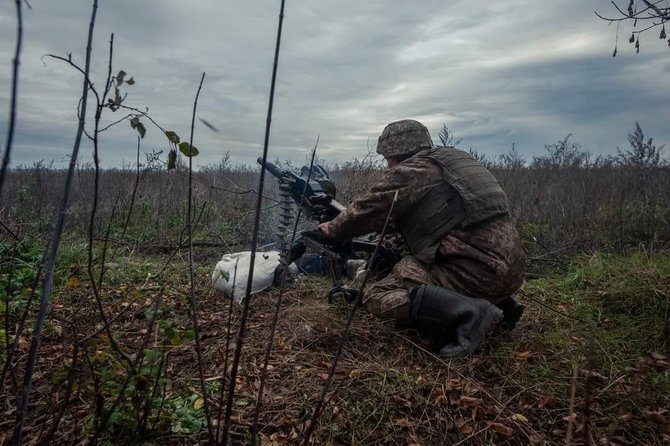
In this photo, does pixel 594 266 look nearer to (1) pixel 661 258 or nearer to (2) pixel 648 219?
(1) pixel 661 258

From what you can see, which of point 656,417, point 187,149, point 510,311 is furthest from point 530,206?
point 187,149

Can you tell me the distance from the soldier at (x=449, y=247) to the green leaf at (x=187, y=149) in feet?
6.64

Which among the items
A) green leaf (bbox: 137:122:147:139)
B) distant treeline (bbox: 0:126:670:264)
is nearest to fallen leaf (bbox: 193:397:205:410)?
green leaf (bbox: 137:122:147:139)

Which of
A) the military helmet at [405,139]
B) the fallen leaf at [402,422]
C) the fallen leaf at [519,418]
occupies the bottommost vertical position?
the fallen leaf at [402,422]

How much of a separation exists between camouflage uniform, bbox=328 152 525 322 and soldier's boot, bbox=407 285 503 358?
0.14m

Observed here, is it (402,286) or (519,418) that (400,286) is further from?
(519,418)

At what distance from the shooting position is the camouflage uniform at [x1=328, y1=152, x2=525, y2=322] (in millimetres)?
3031

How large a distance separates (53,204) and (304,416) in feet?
30.0

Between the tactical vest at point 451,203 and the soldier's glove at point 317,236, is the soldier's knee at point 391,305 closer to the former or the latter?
the tactical vest at point 451,203

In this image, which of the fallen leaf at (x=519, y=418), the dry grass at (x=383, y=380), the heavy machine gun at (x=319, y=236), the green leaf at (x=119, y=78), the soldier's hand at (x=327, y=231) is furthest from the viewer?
the heavy machine gun at (x=319, y=236)

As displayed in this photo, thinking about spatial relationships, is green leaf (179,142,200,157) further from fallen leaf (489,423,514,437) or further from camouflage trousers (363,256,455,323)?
camouflage trousers (363,256,455,323)

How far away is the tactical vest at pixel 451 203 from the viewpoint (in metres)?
3.05

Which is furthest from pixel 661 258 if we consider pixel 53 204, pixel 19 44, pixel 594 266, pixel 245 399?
pixel 53 204

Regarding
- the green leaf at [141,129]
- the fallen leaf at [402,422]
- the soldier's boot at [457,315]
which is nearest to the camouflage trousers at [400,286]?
the soldier's boot at [457,315]
